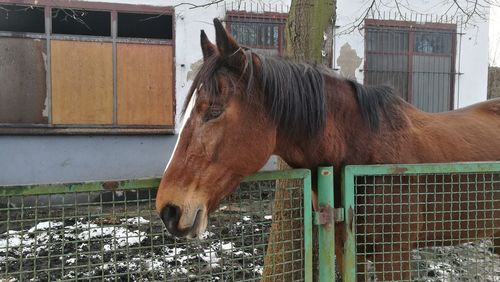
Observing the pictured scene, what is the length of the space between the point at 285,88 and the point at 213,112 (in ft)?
1.28

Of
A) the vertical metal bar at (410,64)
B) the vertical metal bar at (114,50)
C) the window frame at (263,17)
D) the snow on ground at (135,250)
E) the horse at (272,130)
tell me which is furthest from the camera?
the vertical metal bar at (410,64)

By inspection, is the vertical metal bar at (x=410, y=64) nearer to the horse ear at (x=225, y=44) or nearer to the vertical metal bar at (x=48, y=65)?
the vertical metal bar at (x=48, y=65)

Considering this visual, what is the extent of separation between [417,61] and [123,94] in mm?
5669

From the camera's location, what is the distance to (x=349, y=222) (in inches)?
81.7

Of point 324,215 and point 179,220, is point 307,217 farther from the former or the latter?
point 179,220

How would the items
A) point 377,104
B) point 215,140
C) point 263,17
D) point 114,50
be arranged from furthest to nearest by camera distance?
point 263,17
point 114,50
point 377,104
point 215,140

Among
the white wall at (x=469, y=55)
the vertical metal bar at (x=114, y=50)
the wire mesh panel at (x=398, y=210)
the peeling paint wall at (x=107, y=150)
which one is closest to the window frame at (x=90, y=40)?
the vertical metal bar at (x=114, y=50)

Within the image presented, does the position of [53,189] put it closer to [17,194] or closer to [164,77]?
[17,194]

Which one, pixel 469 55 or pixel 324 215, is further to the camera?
pixel 469 55

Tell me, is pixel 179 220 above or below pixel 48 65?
below

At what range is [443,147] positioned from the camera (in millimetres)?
2598

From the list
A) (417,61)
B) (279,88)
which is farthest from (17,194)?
(417,61)

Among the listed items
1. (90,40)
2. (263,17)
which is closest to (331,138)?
(263,17)

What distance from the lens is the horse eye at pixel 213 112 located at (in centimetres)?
187
